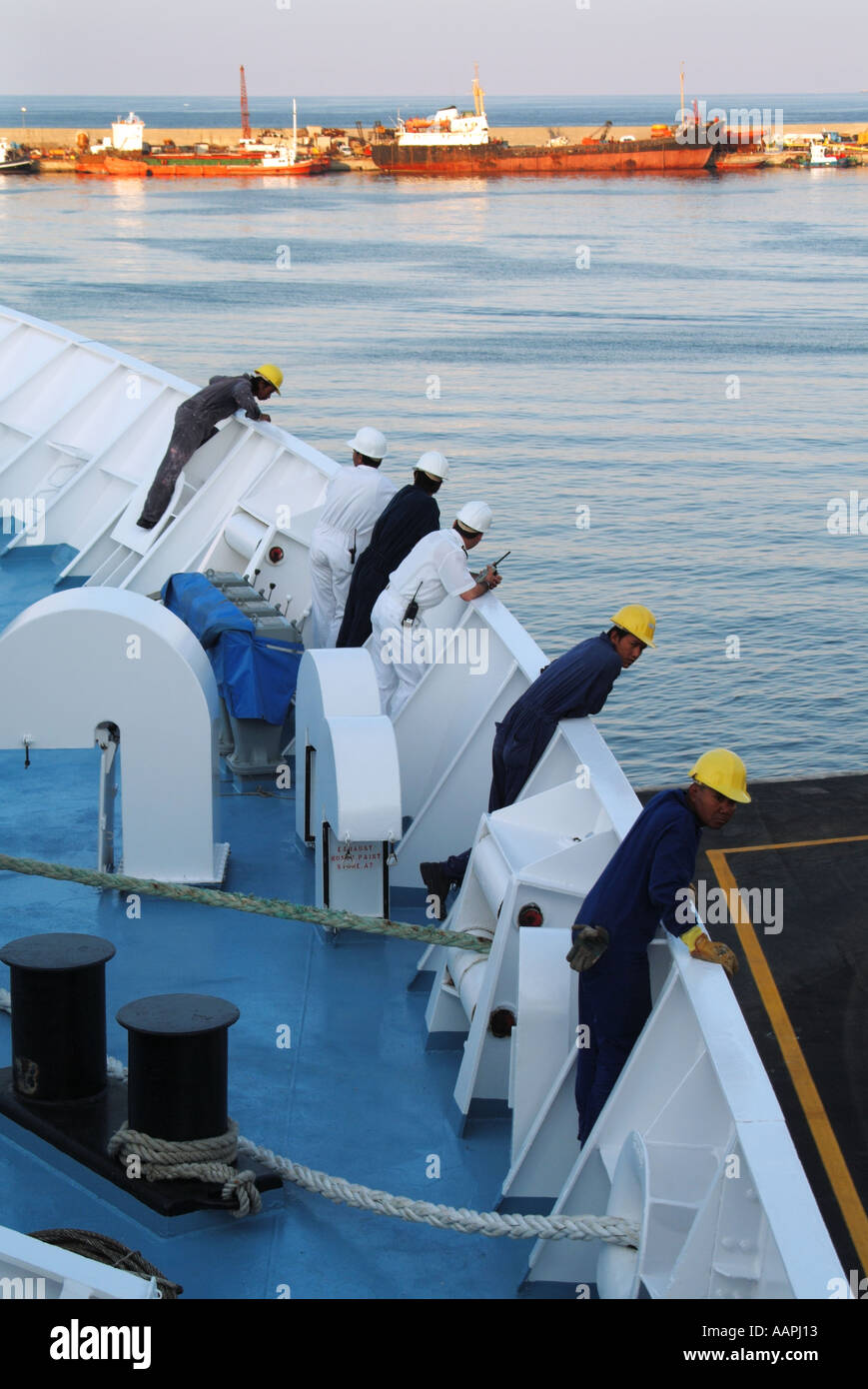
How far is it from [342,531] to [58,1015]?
548cm

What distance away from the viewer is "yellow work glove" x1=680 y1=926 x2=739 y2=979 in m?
5.35

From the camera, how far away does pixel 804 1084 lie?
1091 cm

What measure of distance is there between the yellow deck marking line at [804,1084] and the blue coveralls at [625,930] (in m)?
3.92

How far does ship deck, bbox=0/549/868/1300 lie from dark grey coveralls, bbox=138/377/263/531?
361 cm

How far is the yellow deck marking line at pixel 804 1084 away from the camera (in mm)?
9391

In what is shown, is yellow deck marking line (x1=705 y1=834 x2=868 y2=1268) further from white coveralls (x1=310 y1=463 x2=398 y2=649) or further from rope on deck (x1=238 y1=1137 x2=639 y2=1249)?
white coveralls (x1=310 y1=463 x2=398 y2=649)

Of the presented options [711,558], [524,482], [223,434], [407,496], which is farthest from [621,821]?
[524,482]

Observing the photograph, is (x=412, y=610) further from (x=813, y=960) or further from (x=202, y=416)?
(x=813, y=960)

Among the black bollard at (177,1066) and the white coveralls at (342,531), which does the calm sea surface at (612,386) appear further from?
the black bollard at (177,1066)

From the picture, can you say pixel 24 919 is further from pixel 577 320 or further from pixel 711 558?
pixel 577 320

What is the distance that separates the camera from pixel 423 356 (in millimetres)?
44875

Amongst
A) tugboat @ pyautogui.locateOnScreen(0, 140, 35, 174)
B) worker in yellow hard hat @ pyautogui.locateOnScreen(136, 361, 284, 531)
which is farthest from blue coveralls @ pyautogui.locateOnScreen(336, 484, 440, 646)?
tugboat @ pyautogui.locateOnScreen(0, 140, 35, 174)

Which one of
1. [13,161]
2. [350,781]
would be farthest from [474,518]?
[13,161]

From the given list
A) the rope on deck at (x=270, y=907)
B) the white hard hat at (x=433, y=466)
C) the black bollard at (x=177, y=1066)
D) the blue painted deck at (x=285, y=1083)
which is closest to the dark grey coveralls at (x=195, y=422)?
the white hard hat at (x=433, y=466)
